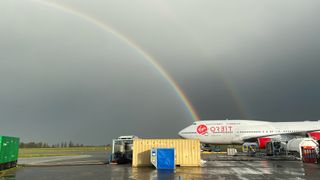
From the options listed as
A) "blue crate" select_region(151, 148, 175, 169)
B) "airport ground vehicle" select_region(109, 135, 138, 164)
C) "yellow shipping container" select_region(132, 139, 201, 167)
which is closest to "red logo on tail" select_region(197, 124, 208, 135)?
"airport ground vehicle" select_region(109, 135, 138, 164)

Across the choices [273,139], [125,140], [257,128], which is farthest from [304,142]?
[125,140]

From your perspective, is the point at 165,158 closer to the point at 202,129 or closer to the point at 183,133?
the point at 202,129

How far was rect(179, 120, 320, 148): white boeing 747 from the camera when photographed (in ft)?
187

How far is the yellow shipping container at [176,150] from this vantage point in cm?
3042

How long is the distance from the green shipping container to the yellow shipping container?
1297cm

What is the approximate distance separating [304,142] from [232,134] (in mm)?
21160

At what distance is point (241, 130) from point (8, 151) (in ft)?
145

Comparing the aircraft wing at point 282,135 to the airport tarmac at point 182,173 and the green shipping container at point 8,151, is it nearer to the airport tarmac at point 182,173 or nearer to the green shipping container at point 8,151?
the airport tarmac at point 182,173

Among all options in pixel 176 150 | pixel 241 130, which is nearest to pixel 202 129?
pixel 241 130

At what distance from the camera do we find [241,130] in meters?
57.6

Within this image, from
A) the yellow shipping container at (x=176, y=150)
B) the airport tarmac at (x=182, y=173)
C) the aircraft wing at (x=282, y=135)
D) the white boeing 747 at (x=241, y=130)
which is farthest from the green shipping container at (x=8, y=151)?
the aircraft wing at (x=282, y=135)

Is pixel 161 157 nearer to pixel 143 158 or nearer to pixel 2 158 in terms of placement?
pixel 143 158

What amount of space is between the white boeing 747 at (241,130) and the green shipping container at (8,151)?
37.1m

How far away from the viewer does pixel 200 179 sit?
18.8m
